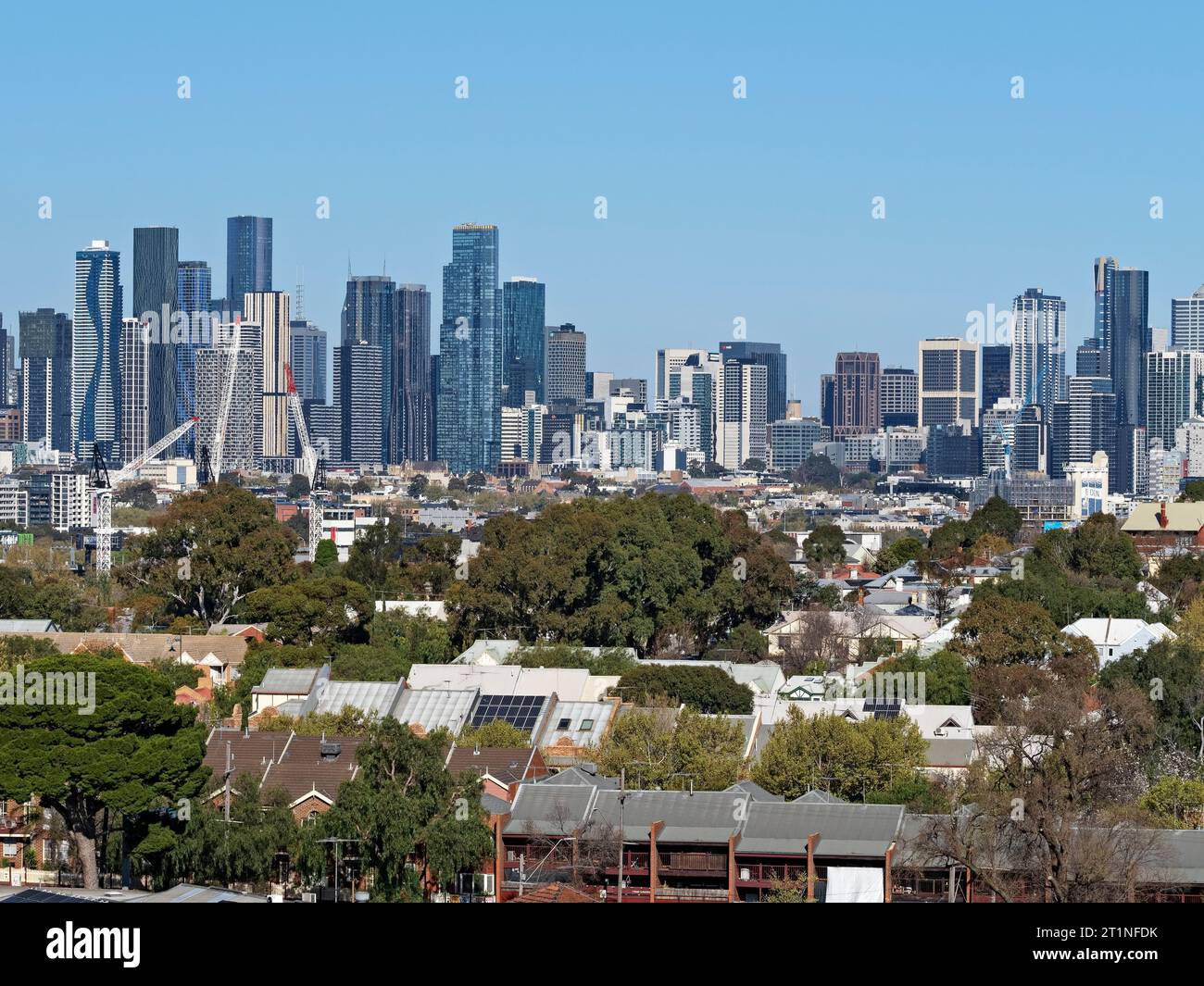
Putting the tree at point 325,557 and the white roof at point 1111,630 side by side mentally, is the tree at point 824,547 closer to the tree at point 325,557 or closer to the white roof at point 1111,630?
the tree at point 325,557

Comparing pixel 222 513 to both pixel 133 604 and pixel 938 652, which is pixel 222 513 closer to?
pixel 133 604

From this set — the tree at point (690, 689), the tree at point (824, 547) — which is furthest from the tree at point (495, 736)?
the tree at point (824, 547)

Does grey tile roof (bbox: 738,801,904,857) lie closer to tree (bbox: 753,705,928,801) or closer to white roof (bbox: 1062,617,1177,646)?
tree (bbox: 753,705,928,801)

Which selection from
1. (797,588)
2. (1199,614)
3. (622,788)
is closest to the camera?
(622,788)

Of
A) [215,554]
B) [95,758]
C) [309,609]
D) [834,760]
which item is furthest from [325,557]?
[95,758]

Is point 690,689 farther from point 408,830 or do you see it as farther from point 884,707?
point 408,830

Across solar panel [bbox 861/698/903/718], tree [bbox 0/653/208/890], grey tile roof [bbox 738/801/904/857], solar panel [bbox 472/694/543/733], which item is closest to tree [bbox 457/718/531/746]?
solar panel [bbox 472/694/543/733]
